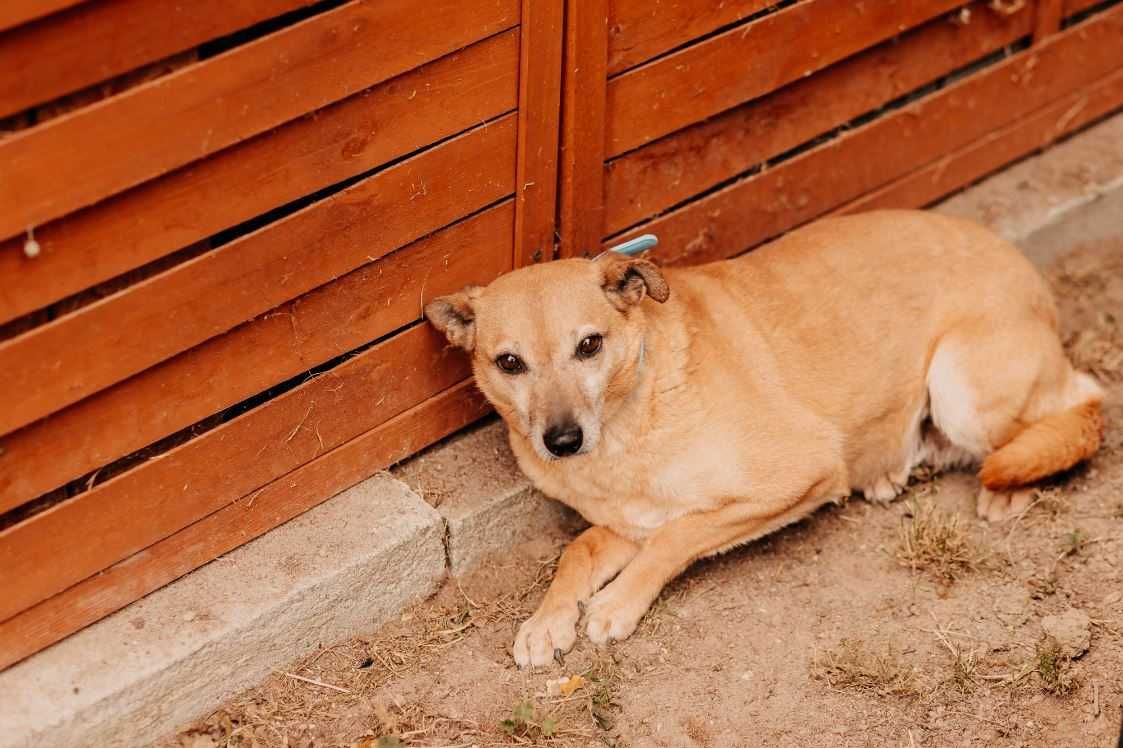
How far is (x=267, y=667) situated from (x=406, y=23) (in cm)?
193

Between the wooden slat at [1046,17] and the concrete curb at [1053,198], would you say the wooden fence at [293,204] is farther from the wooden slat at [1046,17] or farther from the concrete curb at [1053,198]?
the concrete curb at [1053,198]

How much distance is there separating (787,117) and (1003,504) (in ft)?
5.42

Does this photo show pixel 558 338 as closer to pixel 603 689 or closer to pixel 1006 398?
pixel 603 689

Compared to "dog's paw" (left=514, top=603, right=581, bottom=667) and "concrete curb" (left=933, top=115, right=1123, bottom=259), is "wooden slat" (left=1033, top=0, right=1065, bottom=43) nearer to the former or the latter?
"concrete curb" (left=933, top=115, right=1123, bottom=259)

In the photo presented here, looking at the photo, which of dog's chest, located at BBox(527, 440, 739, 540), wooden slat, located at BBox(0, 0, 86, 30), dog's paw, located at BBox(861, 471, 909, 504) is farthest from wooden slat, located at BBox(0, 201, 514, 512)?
dog's paw, located at BBox(861, 471, 909, 504)

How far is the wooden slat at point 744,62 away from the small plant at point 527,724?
1.88 meters

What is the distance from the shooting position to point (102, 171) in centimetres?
339

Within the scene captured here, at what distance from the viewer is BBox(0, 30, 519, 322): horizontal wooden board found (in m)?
3.44

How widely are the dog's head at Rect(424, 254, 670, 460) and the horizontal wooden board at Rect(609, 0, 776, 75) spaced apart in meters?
0.77

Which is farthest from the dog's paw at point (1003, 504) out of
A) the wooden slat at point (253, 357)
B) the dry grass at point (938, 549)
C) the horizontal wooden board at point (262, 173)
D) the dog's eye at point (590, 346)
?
the horizontal wooden board at point (262, 173)

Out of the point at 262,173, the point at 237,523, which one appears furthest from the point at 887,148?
the point at 237,523

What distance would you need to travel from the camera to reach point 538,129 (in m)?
4.40

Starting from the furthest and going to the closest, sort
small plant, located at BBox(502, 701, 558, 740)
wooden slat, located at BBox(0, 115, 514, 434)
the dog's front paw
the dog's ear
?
1. the dog's front paw
2. the dog's ear
3. small plant, located at BBox(502, 701, 558, 740)
4. wooden slat, located at BBox(0, 115, 514, 434)

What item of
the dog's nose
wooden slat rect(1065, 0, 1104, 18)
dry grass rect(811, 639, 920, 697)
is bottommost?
dry grass rect(811, 639, 920, 697)
